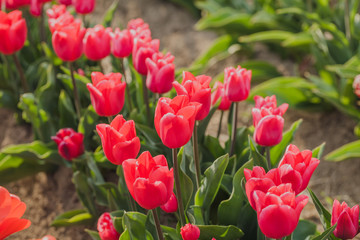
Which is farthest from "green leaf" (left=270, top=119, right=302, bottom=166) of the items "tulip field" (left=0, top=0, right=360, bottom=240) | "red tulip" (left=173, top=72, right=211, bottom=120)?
"red tulip" (left=173, top=72, right=211, bottom=120)

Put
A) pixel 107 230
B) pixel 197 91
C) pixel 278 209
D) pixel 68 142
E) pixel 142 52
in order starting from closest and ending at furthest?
pixel 278 209 < pixel 197 91 < pixel 107 230 < pixel 142 52 < pixel 68 142

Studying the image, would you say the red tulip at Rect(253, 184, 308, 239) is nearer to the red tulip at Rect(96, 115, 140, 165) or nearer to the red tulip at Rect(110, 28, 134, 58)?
the red tulip at Rect(96, 115, 140, 165)

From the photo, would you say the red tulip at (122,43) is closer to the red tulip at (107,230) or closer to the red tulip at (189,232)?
the red tulip at (107,230)

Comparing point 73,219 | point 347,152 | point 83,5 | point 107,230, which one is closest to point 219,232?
point 107,230

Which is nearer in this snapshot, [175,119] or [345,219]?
[175,119]

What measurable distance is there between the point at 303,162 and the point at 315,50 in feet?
6.28

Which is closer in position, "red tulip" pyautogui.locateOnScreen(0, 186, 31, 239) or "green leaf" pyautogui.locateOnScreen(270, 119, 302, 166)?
"red tulip" pyautogui.locateOnScreen(0, 186, 31, 239)

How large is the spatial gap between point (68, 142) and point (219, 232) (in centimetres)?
71


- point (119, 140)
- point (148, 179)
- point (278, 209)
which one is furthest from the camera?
point (119, 140)

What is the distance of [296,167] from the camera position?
4.41 ft

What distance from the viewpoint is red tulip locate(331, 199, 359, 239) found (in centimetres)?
144

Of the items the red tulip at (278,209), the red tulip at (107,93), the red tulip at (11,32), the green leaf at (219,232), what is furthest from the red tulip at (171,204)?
the red tulip at (11,32)

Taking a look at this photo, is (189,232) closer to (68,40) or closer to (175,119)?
(175,119)

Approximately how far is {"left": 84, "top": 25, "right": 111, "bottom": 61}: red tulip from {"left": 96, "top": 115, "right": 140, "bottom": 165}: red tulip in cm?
73
